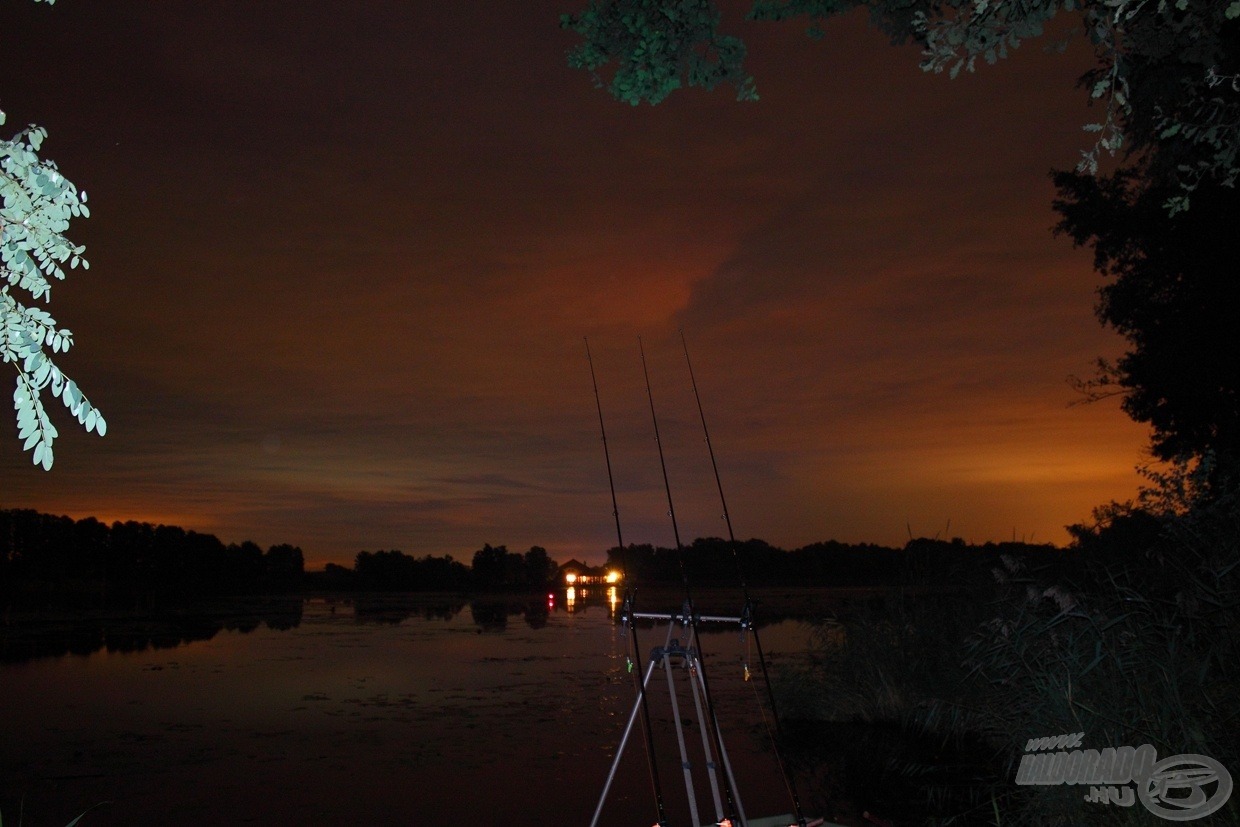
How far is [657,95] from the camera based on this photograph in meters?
5.45

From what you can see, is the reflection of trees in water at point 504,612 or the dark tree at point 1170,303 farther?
the reflection of trees in water at point 504,612

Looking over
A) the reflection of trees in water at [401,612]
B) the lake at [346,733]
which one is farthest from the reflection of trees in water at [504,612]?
the lake at [346,733]

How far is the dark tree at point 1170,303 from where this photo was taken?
41.2 ft

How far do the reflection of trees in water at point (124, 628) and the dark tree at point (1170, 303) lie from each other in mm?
24400

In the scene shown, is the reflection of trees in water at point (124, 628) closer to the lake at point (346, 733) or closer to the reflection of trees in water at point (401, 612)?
the lake at point (346, 733)

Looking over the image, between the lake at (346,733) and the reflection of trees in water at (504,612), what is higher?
the reflection of trees in water at (504,612)

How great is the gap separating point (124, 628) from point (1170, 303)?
3265 cm

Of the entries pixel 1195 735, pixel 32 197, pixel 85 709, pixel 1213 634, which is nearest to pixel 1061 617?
pixel 1213 634

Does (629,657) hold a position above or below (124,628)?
below

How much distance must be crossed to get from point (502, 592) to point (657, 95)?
224ft

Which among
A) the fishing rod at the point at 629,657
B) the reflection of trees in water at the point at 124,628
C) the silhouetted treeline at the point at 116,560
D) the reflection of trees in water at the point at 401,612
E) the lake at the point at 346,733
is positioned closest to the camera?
the fishing rod at the point at 629,657

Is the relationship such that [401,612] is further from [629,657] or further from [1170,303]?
[629,657]

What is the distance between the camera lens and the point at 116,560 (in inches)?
2805

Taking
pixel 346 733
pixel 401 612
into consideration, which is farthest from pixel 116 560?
pixel 346 733
